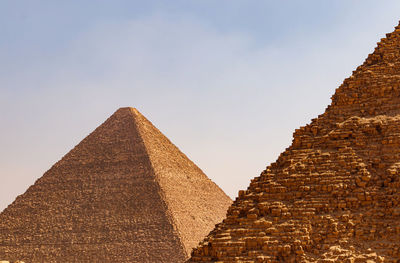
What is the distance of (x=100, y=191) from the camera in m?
90.9

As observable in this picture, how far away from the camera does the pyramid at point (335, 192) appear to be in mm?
17312

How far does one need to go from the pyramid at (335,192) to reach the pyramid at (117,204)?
5799cm

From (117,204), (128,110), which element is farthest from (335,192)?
(128,110)

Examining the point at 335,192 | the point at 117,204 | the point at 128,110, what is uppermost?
the point at 128,110

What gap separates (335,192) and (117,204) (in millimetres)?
70774

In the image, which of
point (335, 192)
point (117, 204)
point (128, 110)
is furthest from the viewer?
point (128, 110)

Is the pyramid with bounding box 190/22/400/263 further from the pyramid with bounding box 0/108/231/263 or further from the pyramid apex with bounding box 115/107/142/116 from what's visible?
the pyramid apex with bounding box 115/107/142/116

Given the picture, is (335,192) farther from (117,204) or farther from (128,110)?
(128,110)

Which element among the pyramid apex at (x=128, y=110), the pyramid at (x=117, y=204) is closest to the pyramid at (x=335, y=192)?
the pyramid at (x=117, y=204)

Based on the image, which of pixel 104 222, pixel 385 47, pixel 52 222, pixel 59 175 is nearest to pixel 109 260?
pixel 104 222

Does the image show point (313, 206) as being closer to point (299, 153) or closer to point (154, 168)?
point (299, 153)

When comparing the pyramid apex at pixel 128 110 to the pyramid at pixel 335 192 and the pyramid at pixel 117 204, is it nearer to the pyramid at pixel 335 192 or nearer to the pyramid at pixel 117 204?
the pyramid at pixel 117 204

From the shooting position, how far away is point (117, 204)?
287 feet

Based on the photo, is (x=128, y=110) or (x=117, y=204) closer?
(x=117, y=204)
